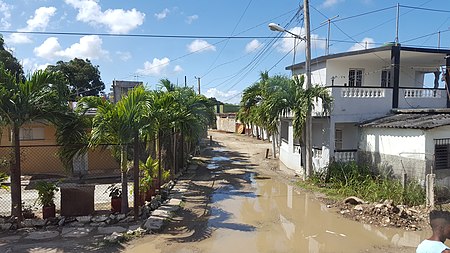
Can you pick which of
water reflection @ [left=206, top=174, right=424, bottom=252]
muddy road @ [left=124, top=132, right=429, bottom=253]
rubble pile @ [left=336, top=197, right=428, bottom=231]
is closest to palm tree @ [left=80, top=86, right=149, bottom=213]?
muddy road @ [left=124, top=132, right=429, bottom=253]

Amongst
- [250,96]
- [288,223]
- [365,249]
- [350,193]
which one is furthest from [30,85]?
[250,96]

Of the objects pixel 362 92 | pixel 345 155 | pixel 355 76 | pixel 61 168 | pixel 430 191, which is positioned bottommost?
pixel 61 168

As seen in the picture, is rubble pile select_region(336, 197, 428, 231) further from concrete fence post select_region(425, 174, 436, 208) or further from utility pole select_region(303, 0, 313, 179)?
utility pole select_region(303, 0, 313, 179)

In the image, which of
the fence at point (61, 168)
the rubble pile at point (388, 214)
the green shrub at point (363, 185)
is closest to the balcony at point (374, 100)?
the green shrub at point (363, 185)

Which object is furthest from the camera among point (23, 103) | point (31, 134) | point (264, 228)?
point (31, 134)

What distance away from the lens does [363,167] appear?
1251 cm

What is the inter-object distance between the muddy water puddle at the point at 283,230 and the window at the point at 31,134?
896 cm

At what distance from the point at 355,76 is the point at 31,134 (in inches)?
652

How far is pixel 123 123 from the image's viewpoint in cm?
767

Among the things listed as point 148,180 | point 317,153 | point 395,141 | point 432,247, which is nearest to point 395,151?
point 395,141

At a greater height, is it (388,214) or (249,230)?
(388,214)

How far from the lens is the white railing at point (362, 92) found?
1325cm

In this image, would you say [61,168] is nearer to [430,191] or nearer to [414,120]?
[430,191]

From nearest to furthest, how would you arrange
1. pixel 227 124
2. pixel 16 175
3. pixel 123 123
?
1. pixel 16 175
2. pixel 123 123
3. pixel 227 124
